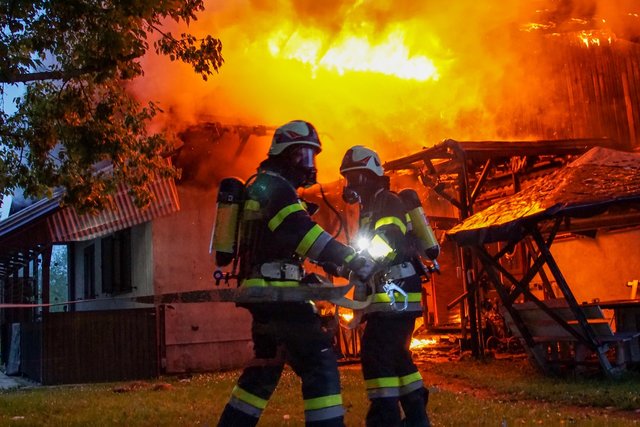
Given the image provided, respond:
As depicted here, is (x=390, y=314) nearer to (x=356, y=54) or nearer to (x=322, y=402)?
(x=322, y=402)

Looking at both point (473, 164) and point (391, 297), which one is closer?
point (391, 297)

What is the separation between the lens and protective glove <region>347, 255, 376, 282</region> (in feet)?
12.2

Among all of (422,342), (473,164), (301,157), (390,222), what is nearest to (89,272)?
(422,342)

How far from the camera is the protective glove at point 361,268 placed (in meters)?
3.71

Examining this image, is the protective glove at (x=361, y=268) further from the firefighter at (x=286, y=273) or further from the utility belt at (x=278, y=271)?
the utility belt at (x=278, y=271)

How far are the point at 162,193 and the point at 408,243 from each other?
672cm

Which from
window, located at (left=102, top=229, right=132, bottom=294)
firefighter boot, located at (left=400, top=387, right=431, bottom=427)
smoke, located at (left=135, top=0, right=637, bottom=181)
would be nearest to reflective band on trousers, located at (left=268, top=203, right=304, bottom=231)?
firefighter boot, located at (left=400, top=387, right=431, bottom=427)

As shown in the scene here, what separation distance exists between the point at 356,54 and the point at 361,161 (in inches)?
356

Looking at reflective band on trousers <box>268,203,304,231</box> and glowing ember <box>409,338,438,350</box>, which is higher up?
reflective band on trousers <box>268,203,304,231</box>

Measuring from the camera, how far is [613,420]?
558cm

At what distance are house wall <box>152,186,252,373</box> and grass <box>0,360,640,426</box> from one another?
179 cm

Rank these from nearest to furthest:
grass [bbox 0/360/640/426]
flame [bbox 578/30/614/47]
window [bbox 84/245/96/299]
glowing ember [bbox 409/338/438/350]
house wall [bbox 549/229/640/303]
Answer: grass [bbox 0/360/640/426], house wall [bbox 549/229/640/303], glowing ember [bbox 409/338/438/350], window [bbox 84/245/96/299], flame [bbox 578/30/614/47]

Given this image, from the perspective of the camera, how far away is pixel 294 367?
3.91 metres

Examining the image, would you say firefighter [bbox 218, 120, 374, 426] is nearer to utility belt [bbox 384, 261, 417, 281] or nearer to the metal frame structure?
utility belt [bbox 384, 261, 417, 281]
